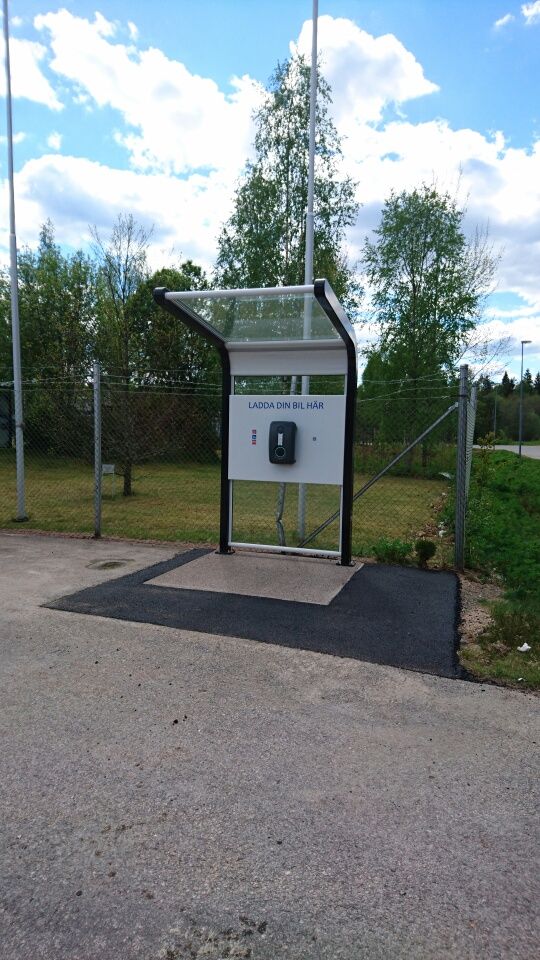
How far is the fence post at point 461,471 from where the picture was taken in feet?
20.9

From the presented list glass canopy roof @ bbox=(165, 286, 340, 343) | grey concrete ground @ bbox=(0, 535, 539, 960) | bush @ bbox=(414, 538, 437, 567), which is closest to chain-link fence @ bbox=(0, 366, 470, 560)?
bush @ bbox=(414, 538, 437, 567)

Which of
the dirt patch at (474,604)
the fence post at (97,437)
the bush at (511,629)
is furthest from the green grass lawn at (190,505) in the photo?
A: the bush at (511,629)

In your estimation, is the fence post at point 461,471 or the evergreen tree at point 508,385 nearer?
the fence post at point 461,471

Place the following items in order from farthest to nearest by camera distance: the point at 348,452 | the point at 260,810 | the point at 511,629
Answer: the point at 348,452 → the point at 511,629 → the point at 260,810

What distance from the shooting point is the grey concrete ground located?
6.13 ft

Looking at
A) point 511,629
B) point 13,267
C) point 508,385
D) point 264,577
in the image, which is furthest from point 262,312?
point 508,385

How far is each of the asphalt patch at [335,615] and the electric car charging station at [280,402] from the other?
50.3 inches

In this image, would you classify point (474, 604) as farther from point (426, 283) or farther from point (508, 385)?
point (508, 385)

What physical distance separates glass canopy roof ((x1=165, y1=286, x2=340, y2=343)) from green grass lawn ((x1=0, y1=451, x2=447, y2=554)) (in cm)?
284

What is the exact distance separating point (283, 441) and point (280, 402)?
49 centimetres

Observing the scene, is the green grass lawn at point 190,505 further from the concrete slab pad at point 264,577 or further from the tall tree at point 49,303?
the tall tree at point 49,303

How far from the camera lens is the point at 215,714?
3.27 meters

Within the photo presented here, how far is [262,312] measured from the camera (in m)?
5.91

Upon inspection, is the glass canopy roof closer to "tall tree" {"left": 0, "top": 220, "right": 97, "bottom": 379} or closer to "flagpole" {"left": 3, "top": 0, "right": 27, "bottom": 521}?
"flagpole" {"left": 3, "top": 0, "right": 27, "bottom": 521}
